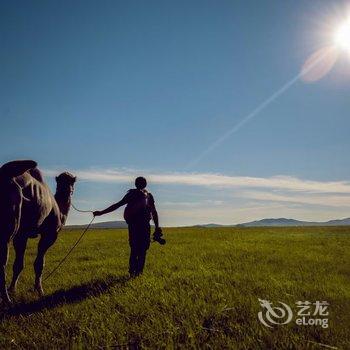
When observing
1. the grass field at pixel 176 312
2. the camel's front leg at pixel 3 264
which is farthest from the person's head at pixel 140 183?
the camel's front leg at pixel 3 264

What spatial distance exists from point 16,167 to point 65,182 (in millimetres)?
3132

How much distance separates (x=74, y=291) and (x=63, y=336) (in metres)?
3.64

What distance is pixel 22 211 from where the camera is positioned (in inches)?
294

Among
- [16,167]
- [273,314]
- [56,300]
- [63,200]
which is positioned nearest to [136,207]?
[63,200]

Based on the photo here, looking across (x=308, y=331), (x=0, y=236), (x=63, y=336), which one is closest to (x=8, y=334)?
(x=63, y=336)

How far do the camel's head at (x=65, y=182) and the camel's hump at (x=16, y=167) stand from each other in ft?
9.77

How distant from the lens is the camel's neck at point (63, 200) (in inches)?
397

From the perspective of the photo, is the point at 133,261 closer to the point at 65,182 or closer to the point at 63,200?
the point at 63,200

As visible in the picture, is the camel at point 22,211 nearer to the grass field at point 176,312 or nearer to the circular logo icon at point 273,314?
the grass field at point 176,312

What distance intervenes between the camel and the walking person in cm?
160

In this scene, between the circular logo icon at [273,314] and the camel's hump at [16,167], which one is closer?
the circular logo icon at [273,314]

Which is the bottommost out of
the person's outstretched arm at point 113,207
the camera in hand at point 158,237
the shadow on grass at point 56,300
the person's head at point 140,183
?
the shadow on grass at point 56,300

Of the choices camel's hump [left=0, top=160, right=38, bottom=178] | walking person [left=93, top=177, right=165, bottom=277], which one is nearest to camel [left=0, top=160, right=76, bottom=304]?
camel's hump [left=0, top=160, right=38, bottom=178]

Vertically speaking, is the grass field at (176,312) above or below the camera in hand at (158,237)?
below
